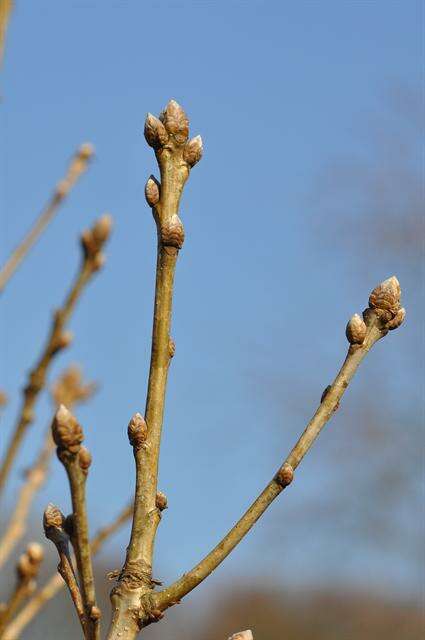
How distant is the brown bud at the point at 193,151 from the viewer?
1.38 meters

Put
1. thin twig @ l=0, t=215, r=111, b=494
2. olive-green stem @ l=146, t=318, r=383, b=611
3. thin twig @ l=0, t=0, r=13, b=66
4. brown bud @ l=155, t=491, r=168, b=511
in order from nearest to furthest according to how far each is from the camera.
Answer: thin twig @ l=0, t=215, r=111, b=494 → thin twig @ l=0, t=0, r=13, b=66 → olive-green stem @ l=146, t=318, r=383, b=611 → brown bud @ l=155, t=491, r=168, b=511

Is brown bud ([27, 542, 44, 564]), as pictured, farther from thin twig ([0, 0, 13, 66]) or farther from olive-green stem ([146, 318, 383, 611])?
thin twig ([0, 0, 13, 66])

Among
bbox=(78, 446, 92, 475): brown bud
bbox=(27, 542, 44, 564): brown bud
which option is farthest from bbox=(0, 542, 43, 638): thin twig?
bbox=(78, 446, 92, 475): brown bud

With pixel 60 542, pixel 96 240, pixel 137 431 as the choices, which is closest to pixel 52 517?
pixel 60 542

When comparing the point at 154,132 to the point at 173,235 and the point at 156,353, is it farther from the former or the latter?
the point at 156,353

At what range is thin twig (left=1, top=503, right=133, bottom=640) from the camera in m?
1.25

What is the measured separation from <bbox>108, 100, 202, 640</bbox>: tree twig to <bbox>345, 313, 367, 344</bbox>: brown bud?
24 cm

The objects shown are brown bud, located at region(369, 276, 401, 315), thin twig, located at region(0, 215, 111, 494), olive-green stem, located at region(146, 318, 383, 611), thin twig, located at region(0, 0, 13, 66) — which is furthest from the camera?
brown bud, located at region(369, 276, 401, 315)

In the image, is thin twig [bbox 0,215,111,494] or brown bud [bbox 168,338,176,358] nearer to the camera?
thin twig [bbox 0,215,111,494]

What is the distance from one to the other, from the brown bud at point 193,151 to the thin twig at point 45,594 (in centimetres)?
53

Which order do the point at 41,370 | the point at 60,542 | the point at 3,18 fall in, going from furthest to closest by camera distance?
1. the point at 60,542
2. the point at 3,18
3. the point at 41,370

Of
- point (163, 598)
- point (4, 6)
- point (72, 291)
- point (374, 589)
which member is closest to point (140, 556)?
point (163, 598)

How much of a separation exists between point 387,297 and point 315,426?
247mm

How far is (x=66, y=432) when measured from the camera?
3.22 ft
